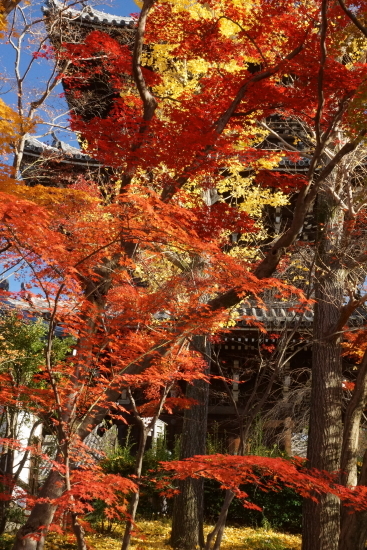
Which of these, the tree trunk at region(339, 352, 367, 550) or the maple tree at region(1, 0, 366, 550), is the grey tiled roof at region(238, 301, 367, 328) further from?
the tree trunk at region(339, 352, 367, 550)

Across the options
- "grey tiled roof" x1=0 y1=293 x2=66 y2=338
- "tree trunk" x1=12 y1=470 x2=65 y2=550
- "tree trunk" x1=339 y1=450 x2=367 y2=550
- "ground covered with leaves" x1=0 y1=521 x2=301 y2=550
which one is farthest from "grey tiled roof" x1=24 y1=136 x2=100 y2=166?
"tree trunk" x1=339 y1=450 x2=367 y2=550

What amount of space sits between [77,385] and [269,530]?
7509 millimetres

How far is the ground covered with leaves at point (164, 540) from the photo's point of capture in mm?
9816

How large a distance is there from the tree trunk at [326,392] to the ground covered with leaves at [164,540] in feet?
Answer: 6.42

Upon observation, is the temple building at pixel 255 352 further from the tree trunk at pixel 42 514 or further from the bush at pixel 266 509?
the tree trunk at pixel 42 514

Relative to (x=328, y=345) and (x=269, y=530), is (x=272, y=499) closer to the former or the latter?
(x=269, y=530)

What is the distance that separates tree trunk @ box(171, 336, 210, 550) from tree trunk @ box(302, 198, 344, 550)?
1.94m

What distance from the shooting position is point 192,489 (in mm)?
10203

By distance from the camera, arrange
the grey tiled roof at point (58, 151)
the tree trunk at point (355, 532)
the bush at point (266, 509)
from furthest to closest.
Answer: the grey tiled roof at point (58, 151)
the bush at point (266, 509)
the tree trunk at point (355, 532)

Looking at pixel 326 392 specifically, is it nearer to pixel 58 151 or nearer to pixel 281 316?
pixel 281 316

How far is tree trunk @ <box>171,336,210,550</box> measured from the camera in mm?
10008

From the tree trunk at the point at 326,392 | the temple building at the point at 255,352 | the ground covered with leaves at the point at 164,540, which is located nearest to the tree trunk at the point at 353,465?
the tree trunk at the point at 326,392

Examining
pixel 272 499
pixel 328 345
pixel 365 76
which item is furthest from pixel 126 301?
pixel 272 499

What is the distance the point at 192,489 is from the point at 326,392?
3.00 metres
